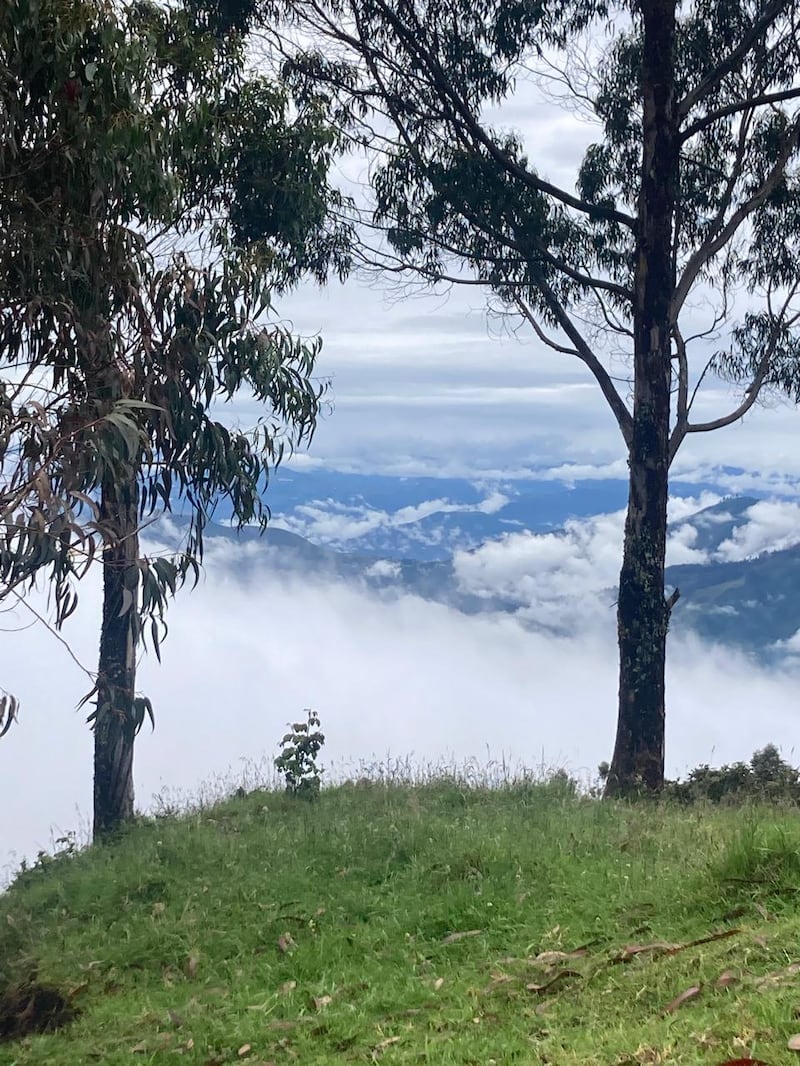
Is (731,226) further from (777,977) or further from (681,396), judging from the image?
(777,977)

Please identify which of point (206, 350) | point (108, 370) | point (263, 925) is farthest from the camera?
point (206, 350)

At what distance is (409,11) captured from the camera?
1348 centimetres

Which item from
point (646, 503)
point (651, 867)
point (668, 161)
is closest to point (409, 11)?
point (668, 161)

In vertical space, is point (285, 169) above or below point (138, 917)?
above

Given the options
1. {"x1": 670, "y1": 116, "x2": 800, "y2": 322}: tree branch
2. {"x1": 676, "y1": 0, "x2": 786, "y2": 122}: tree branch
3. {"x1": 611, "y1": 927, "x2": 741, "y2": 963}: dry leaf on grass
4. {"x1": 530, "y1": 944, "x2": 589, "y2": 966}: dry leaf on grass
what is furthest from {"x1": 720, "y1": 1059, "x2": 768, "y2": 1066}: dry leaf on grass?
{"x1": 676, "y1": 0, "x2": 786, "y2": 122}: tree branch

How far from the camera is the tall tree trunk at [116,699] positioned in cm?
1183

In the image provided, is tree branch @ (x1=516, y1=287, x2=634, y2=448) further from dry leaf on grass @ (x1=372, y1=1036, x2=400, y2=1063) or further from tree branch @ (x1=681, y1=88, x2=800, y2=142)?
dry leaf on grass @ (x1=372, y1=1036, x2=400, y2=1063)

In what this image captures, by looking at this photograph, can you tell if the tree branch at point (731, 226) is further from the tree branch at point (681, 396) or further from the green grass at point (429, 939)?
the green grass at point (429, 939)

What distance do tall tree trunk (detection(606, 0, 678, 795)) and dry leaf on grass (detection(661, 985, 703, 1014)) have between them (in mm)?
6947

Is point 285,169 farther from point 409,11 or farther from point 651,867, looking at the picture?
point 651,867

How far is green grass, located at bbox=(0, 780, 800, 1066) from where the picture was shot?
496cm

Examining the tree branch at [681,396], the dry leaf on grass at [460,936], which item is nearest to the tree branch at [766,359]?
the tree branch at [681,396]

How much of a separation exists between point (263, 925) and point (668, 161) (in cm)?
894

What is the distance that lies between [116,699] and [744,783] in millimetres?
6584
